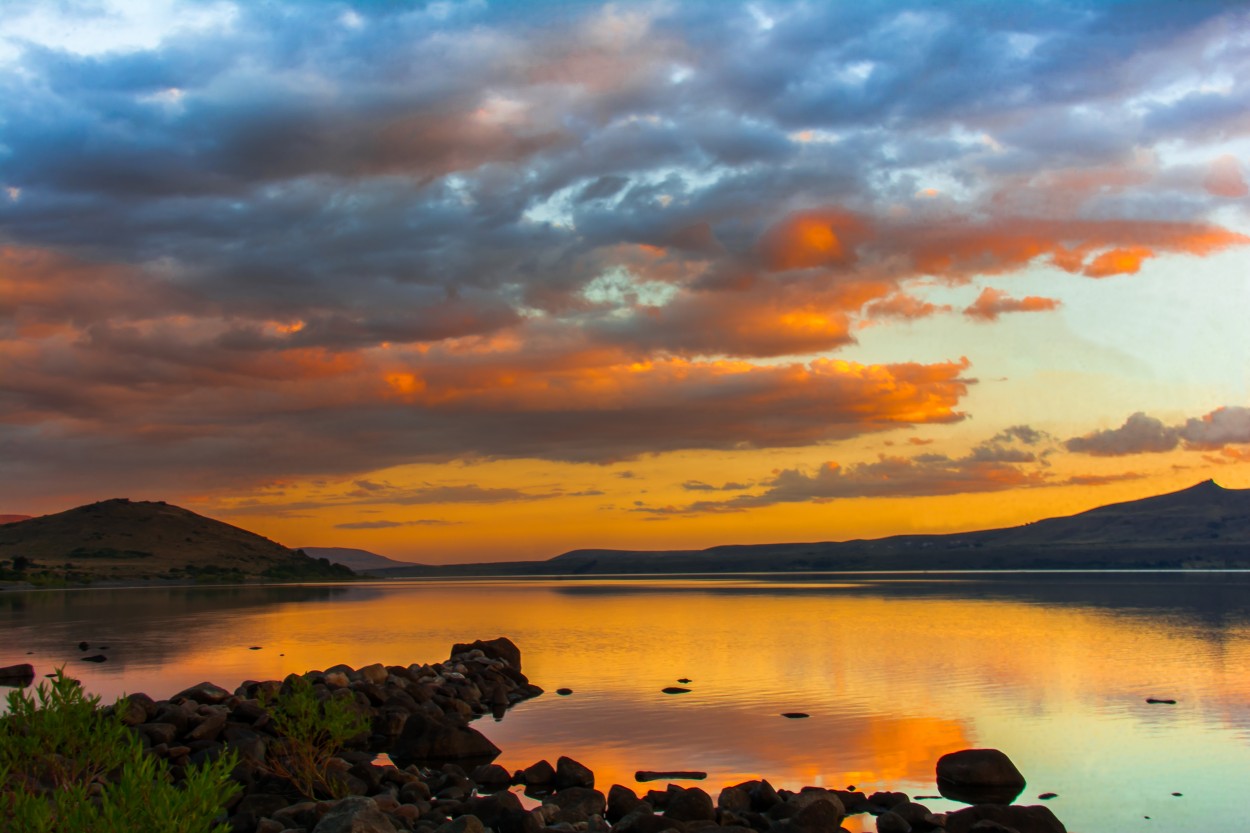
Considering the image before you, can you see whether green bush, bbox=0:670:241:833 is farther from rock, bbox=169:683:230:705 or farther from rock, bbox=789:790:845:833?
rock, bbox=789:790:845:833

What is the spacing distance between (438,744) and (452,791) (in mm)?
7444

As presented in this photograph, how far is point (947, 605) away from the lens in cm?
12644

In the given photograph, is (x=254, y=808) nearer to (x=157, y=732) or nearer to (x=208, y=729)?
(x=157, y=732)

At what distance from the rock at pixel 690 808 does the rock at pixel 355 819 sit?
22.8ft

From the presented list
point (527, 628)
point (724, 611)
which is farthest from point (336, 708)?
point (724, 611)

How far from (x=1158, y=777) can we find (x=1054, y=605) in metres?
101

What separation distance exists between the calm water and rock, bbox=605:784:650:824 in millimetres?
4210

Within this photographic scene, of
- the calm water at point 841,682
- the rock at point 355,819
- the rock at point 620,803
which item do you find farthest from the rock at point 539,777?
the rock at point 355,819

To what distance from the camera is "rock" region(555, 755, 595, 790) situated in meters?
29.1

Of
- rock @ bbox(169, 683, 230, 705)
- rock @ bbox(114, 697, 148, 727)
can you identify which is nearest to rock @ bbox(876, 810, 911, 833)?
rock @ bbox(114, 697, 148, 727)

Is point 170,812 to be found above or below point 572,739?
above

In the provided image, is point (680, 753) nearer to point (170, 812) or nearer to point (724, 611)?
point (170, 812)

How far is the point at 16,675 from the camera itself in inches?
2052

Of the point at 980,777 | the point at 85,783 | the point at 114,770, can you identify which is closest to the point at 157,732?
the point at 114,770
